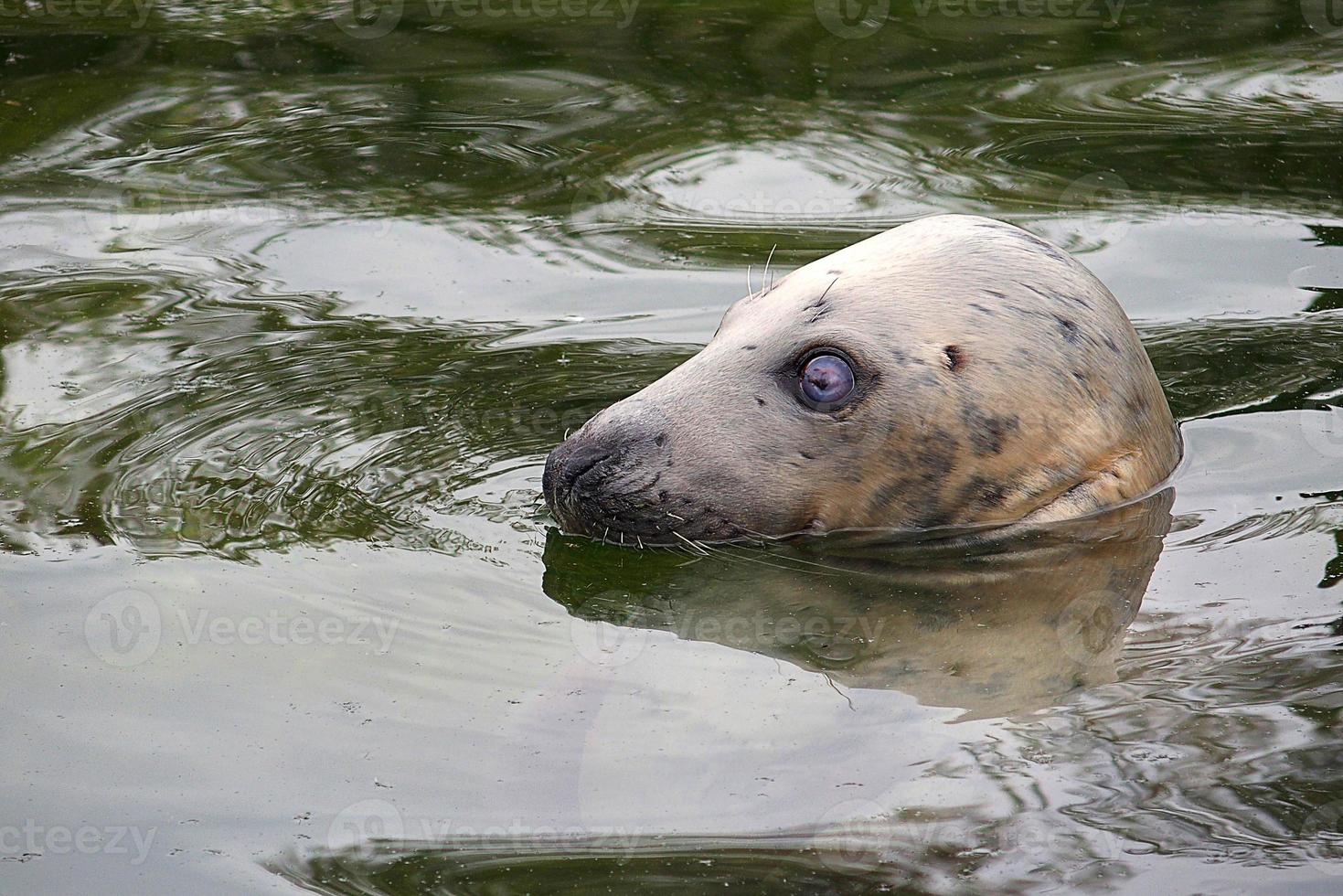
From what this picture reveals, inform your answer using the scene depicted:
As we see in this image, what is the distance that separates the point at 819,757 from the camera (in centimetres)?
358

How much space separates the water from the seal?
14cm

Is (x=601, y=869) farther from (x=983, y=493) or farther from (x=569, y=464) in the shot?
(x=983, y=493)

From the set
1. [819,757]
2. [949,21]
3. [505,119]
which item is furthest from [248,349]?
[949,21]

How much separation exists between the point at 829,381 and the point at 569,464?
78 cm

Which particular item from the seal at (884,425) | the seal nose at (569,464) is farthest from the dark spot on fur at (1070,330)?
the seal nose at (569,464)

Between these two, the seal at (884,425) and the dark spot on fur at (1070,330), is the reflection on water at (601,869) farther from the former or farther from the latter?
the dark spot on fur at (1070,330)

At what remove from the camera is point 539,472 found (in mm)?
5121

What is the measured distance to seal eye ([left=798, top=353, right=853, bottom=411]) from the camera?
15.7 ft

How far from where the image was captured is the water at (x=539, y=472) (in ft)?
11.1

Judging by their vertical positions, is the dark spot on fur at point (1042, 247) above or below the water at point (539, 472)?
above

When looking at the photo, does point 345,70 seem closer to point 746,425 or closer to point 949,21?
point 949,21

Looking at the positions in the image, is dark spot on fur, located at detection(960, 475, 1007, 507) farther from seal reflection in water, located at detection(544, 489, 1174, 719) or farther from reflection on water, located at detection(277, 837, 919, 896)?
reflection on water, located at detection(277, 837, 919, 896)

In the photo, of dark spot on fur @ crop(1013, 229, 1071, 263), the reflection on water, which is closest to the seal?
dark spot on fur @ crop(1013, 229, 1071, 263)

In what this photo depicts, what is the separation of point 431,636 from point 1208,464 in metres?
2.62
